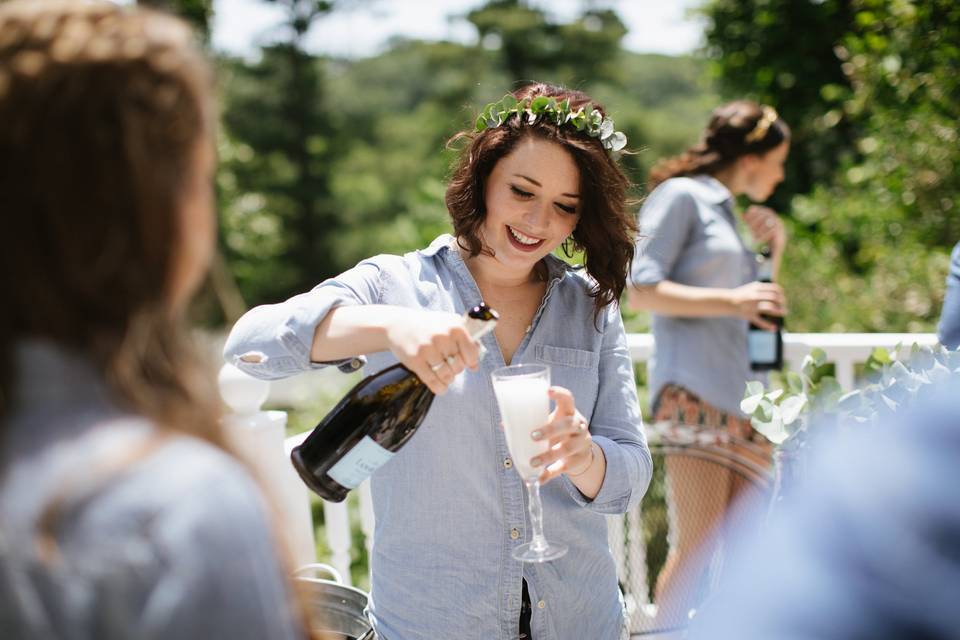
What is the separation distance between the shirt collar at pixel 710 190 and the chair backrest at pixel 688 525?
3.26 feet

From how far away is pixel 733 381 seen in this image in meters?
3.48

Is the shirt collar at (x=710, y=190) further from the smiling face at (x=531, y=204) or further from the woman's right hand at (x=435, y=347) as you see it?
the woman's right hand at (x=435, y=347)

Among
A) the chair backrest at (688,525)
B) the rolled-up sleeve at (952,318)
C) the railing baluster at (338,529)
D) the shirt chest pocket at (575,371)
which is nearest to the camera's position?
the shirt chest pocket at (575,371)

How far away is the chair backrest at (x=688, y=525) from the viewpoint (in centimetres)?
267

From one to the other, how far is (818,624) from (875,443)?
0.75 ft

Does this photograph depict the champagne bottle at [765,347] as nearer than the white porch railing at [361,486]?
No

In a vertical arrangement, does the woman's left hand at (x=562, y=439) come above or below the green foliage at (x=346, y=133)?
below

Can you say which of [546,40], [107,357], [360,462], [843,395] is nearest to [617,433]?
[843,395]

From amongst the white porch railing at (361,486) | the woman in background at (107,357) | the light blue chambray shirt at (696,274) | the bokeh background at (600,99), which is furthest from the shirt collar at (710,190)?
the woman in background at (107,357)

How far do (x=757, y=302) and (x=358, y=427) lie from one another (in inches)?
79.8

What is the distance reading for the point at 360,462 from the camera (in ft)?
5.21

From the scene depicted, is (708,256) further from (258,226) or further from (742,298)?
(258,226)

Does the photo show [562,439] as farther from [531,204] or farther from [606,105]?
[606,105]

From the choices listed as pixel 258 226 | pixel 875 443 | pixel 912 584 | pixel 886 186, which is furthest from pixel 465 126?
pixel 258 226
